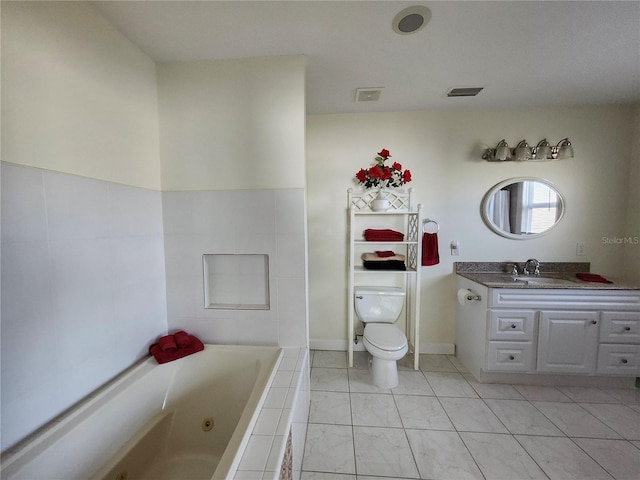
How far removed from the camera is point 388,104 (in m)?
2.07

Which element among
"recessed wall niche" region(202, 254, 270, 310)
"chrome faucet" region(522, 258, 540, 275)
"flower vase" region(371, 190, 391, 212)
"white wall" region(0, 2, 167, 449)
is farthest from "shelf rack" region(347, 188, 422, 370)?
"white wall" region(0, 2, 167, 449)

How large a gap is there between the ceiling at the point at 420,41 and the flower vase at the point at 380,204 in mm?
855

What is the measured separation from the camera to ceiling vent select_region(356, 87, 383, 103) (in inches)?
71.9

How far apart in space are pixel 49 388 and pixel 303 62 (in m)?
2.07

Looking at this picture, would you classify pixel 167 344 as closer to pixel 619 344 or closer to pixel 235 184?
pixel 235 184

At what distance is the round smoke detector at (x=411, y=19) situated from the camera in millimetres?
1146

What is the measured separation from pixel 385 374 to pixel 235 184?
1.85 meters

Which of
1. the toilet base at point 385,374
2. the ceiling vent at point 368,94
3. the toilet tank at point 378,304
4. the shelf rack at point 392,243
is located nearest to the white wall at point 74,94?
the ceiling vent at point 368,94

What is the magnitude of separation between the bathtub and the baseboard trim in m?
0.98

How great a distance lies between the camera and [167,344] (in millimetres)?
1427

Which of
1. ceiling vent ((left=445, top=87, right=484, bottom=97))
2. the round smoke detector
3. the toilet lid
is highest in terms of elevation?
ceiling vent ((left=445, top=87, right=484, bottom=97))

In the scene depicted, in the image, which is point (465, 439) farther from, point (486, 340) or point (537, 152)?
point (537, 152)

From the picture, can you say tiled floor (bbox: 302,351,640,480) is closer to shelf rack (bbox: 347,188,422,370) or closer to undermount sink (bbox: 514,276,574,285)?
shelf rack (bbox: 347,188,422,370)

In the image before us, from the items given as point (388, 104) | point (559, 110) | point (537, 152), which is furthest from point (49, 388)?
point (559, 110)
